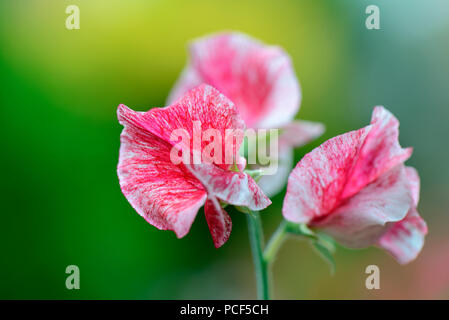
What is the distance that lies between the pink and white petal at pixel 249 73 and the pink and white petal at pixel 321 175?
24 centimetres

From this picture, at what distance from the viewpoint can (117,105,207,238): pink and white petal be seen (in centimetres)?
48

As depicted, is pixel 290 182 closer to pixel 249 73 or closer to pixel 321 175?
pixel 321 175

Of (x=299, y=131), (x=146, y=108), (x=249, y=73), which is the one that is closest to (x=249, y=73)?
(x=249, y=73)

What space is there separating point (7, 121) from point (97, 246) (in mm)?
753

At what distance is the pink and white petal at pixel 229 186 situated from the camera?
448 mm

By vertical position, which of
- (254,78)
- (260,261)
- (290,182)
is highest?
(254,78)

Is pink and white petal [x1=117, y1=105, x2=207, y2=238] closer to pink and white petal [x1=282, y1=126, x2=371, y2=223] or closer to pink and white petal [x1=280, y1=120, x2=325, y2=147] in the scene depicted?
pink and white petal [x1=282, y1=126, x2=371, y2=223]

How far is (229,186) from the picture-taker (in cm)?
46

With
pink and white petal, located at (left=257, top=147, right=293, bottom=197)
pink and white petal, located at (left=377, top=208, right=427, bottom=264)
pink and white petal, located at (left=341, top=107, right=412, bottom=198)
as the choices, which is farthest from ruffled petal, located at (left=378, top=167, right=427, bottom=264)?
pink and white petal, located at (left=257, top=147, right=293, bottom=197)

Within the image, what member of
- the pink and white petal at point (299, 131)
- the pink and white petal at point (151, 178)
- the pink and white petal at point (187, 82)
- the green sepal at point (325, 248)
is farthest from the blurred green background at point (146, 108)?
the pink and white petal at point (151, 178)

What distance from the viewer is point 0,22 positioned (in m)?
2.35

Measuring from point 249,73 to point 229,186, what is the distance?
354 millimetres

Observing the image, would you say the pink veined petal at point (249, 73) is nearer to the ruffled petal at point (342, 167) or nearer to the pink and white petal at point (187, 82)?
the pink and white petal at point (187, 82)

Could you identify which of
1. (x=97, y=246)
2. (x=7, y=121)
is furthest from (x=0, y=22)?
(x=97, y=246)
